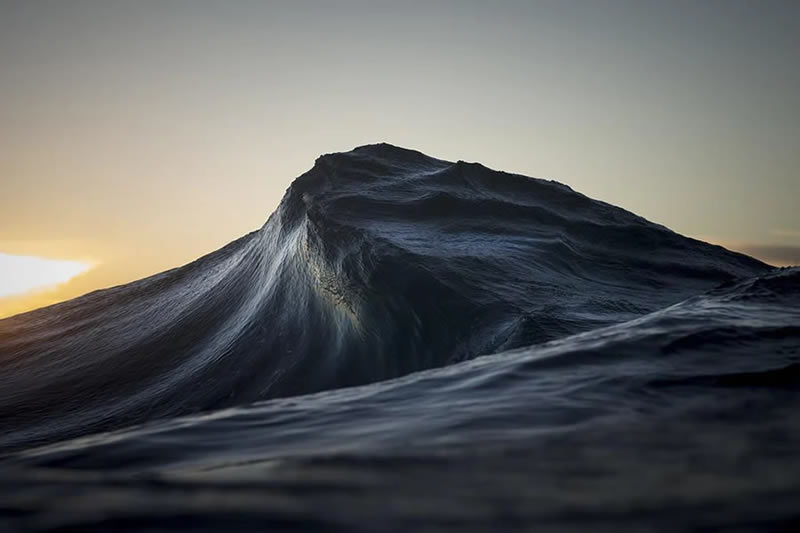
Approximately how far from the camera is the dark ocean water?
1357 mm

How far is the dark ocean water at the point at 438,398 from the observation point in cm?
136

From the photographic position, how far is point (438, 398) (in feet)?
7.28

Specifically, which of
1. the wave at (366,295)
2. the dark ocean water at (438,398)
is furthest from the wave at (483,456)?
the wave at (366,295)

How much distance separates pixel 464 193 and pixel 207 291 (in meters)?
3.73

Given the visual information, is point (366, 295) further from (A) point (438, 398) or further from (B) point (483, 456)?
(B) point (483, 456)

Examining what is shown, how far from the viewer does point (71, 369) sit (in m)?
7.96

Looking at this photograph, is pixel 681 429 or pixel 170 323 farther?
pixel 170 323

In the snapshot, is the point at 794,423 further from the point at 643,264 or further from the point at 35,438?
the point at 35,438

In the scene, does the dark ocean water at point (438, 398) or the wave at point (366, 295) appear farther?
the wave at point (366, 295)

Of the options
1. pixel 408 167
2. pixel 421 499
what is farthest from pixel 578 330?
pixel 408 167

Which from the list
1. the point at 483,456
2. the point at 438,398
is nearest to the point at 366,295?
the point at 438,398

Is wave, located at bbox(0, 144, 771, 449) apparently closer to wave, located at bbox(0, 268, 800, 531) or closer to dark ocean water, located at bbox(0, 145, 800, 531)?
dark ocean water, located at bbox(0, 145, 800, 531)

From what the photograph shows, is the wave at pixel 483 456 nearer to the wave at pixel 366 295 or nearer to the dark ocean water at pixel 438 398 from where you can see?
the dark ocean water at pixel 438 398

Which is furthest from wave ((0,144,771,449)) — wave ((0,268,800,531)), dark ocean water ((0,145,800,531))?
wave ((0,268,800,531))
